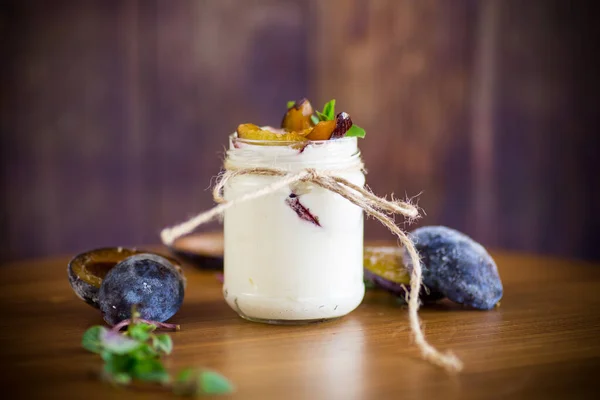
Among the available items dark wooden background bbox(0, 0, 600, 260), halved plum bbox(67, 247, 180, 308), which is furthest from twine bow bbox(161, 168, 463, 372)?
dark wooden background bbox(0, 0, 600, 260)

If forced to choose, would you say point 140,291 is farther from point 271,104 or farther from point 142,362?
point 271,104

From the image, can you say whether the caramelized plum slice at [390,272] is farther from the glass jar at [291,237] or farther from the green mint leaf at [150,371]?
the green mint leaf at [150,371]

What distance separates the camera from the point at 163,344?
46.1 inches

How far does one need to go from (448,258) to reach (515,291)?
0.69 ft

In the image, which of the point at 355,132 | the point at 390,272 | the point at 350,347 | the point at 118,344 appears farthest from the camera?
the point at 390,272

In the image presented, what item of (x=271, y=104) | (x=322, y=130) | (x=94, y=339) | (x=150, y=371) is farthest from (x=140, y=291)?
(x=271, y=104)

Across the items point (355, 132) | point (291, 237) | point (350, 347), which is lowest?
point (350, 347)

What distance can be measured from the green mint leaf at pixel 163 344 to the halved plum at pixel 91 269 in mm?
234

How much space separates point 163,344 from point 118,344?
0.08 metres

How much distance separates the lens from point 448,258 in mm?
1421

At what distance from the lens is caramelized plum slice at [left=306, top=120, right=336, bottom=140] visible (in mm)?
1310

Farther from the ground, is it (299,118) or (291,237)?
(299,118)

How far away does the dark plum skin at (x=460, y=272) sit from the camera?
142 centimetres

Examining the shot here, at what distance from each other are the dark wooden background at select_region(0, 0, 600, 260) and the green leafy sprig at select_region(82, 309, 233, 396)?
1.71 metres
